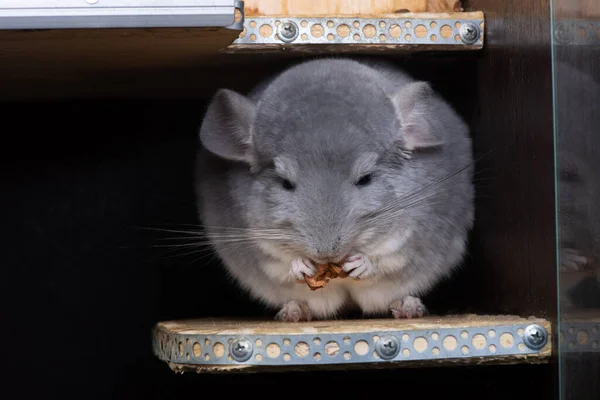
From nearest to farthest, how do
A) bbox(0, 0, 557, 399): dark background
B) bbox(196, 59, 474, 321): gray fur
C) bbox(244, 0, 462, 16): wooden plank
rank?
bbox(196, 59, 474, 321): gray fur → bbox(244, 0, 462, 16): wooden plank → bbox(0, 0, 557, 399): dark background

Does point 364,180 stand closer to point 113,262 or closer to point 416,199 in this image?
point 416,199

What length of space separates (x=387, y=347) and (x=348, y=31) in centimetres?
79

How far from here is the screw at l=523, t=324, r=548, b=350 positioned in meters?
2.02

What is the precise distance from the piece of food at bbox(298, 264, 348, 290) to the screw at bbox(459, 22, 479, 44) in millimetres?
656

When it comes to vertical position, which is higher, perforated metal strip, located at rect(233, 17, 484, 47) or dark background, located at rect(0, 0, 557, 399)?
perforated metal strip, located at rect(233, 17, 484, 47)

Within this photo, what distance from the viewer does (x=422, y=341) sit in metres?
1.99

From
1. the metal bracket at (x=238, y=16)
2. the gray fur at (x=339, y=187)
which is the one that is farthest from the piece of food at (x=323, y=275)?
the metal bracket at (x=238, y=16)

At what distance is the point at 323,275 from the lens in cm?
228

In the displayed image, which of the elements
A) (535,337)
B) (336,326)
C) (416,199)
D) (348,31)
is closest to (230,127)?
(348,31)

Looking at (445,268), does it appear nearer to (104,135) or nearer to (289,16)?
(289,16)

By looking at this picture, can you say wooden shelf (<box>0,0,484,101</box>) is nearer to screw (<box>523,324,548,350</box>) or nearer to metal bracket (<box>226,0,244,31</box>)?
metal bracket (<box>226,0,244,31</box>)

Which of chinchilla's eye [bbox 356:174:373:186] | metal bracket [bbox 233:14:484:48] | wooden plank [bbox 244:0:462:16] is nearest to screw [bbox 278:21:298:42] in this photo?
metal bracket [bbox 233:14:484:48]

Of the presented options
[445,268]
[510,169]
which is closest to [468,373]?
[445,268]

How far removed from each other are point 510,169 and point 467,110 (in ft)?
1.94
